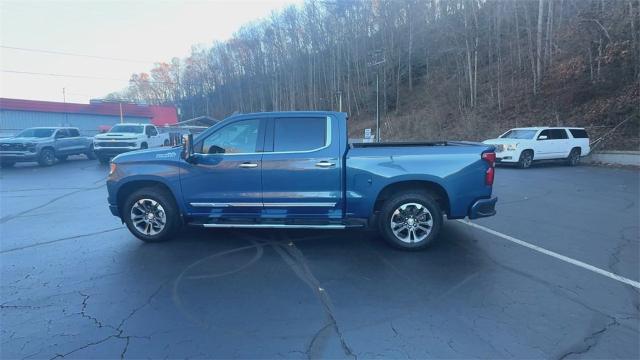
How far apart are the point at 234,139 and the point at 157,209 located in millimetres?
1640

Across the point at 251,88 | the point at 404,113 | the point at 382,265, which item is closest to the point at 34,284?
the point at 382,265

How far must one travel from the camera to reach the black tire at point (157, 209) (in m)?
5.57

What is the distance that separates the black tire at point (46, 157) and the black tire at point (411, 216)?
63.0 feet

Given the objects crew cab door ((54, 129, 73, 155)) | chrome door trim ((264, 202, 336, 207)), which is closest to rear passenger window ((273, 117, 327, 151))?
chrome door trim ((264, 202, 336, 207))

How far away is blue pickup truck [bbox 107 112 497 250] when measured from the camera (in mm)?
5164

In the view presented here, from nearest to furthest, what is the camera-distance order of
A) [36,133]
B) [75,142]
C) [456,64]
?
[36,133] < [75,142] < [456,64]

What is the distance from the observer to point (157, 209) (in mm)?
5641

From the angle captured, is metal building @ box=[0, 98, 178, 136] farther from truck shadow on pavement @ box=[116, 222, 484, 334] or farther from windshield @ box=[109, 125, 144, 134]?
truck shadow on pavement @ box=[116, 222, 484, 334]

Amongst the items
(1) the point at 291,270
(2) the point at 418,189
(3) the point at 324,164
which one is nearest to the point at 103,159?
(3) the point at 324,164

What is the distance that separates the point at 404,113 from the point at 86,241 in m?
36.6

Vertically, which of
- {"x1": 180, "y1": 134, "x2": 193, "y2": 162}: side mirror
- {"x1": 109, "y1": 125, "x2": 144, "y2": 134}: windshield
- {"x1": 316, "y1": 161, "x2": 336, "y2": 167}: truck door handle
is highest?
{"x1": 109, "y1": 125, "x2": 144, "y2": 134}: windshield

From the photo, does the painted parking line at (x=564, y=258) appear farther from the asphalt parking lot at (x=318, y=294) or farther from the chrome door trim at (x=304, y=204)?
the chrome door trim at (x=304, y=204)

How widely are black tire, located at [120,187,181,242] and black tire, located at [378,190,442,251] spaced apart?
125 inches

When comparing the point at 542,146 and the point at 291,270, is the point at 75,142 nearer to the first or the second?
the point at 291,270
